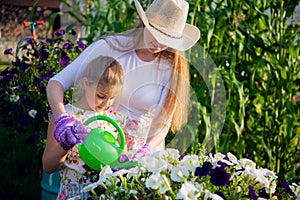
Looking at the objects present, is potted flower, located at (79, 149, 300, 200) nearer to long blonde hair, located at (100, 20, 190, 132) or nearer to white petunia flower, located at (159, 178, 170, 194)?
white petunia flower, located at (159, 178, 170, 194)

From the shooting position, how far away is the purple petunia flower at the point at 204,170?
169 cm

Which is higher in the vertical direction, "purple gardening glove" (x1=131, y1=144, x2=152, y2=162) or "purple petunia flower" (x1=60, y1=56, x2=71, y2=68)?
"purple gardening glove" (x1=131, y1=144, x2=152, y2=162)

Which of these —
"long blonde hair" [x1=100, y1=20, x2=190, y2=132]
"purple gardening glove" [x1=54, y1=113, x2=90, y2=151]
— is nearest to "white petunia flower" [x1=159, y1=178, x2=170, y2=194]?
"purple gardening glove" [x1=54, y1=113, x2=90, y2=151]

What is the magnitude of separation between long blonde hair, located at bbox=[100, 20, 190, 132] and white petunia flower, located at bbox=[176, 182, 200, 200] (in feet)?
2.01

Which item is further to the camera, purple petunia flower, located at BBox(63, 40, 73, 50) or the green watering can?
purple petunia flower, located at BBox(63, 40, 73, 50)

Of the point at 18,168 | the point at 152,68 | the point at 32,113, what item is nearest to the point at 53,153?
the point at 152,68

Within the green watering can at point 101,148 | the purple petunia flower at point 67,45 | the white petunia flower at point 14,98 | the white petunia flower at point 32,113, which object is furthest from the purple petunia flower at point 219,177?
the white petunia flower at point 14,98

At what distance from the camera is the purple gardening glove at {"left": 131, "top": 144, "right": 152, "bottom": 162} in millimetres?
1969

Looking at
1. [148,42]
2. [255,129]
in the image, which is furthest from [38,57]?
[148,42]

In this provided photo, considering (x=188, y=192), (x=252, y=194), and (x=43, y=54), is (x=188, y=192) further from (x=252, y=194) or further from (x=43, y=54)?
(x=43, y=54)

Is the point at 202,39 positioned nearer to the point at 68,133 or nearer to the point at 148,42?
the point at 148,42

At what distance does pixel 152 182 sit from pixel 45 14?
760 cm

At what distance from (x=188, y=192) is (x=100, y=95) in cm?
55

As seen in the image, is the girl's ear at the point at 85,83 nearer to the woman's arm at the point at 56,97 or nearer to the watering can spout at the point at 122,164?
the woman's arm at the point at 56,97
